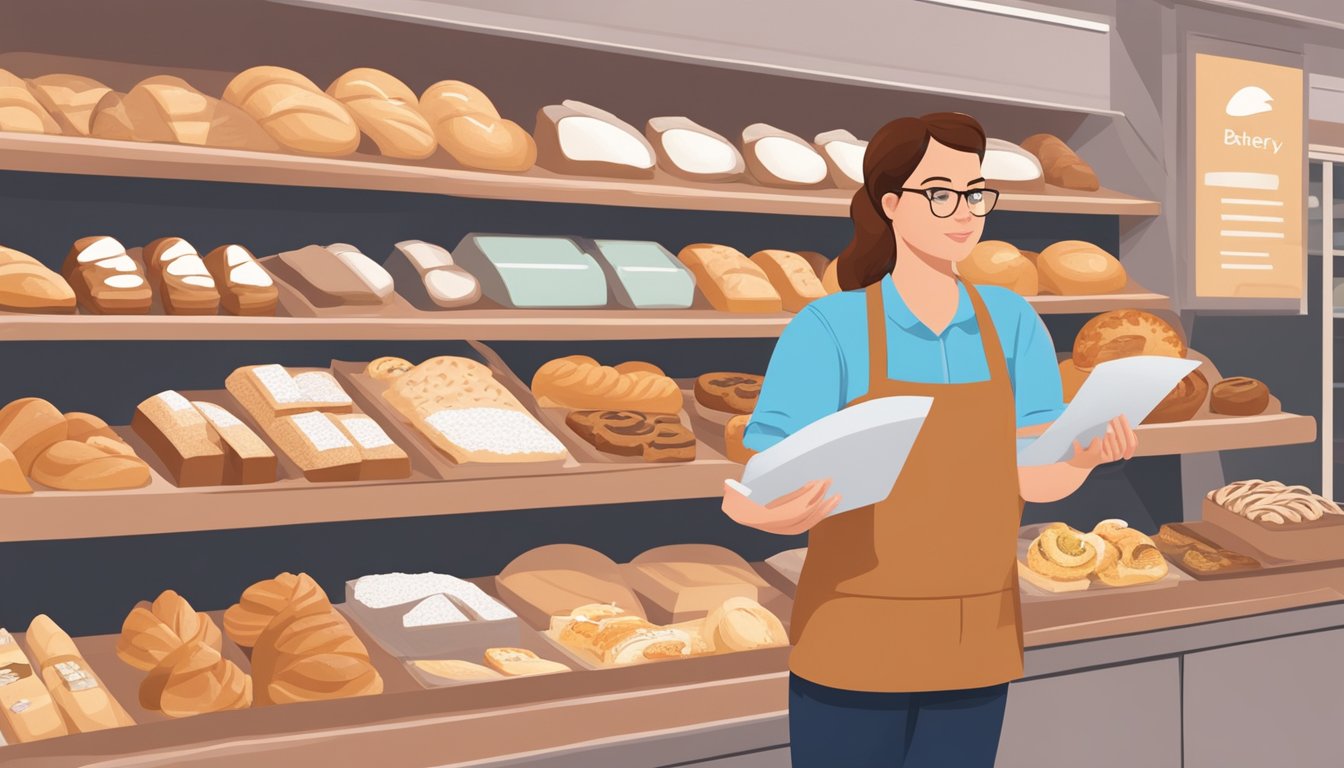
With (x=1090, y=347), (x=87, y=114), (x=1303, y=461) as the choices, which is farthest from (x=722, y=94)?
(x=1303, y=461)

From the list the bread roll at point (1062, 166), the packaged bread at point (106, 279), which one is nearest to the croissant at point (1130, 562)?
the bread roll at point (1062, 166)

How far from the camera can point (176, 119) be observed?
2197 millimetres

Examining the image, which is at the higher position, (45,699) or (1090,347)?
(1090,347)

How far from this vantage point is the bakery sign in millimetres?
3441

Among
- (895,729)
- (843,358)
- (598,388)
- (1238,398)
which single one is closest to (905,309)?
(843,358)

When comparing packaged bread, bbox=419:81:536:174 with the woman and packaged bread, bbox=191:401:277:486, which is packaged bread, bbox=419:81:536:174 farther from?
the woman

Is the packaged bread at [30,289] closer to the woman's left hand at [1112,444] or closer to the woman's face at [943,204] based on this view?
the woman's face at [943,204]

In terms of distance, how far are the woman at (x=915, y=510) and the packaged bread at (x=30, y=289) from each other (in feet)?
3.98

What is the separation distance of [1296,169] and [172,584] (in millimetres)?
3269

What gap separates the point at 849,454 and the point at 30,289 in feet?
4.66

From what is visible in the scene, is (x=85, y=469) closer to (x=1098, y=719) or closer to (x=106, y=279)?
(x=106, y=279)

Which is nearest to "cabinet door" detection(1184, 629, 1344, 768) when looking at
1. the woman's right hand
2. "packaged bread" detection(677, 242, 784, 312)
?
"packaged bread" detection(677, 242, 784, 312)

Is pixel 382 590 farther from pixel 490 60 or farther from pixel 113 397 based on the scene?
pixel 490 60

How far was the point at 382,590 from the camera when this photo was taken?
236 centimetres
